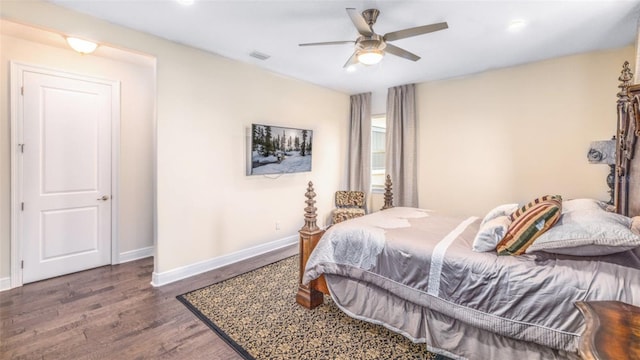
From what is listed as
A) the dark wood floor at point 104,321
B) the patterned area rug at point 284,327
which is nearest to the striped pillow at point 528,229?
the patterned area rug at point 284,327

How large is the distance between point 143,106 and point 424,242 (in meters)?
3.95

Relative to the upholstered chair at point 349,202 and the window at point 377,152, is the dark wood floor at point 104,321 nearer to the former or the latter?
the upholstered chair at point 349,202

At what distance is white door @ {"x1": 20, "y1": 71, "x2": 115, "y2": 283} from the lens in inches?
122

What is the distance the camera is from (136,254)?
3891 millimetres

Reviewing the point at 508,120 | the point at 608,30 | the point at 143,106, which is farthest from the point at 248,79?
the point at 608,30

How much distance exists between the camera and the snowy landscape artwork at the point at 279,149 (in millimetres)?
3906

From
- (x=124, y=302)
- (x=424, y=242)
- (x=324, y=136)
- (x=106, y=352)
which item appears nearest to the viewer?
(x=106, y=352)

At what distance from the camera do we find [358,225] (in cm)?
255

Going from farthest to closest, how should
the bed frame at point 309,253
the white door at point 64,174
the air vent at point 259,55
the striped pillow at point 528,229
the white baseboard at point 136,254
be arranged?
the white baseboard at point 136,254, the air vent at point 259,55, the white door at point 64,174, the bed frame at point 309,253, the striped pillow at point 528,229

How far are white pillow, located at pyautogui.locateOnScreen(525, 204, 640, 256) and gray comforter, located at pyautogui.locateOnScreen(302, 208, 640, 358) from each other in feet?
0.26

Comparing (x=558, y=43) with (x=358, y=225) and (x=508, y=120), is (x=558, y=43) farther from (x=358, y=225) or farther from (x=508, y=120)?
(x=358, y=225)

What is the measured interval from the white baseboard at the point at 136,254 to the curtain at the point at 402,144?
389cm

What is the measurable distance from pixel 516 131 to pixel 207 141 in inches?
161

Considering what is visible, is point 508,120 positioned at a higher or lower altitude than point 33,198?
higher
